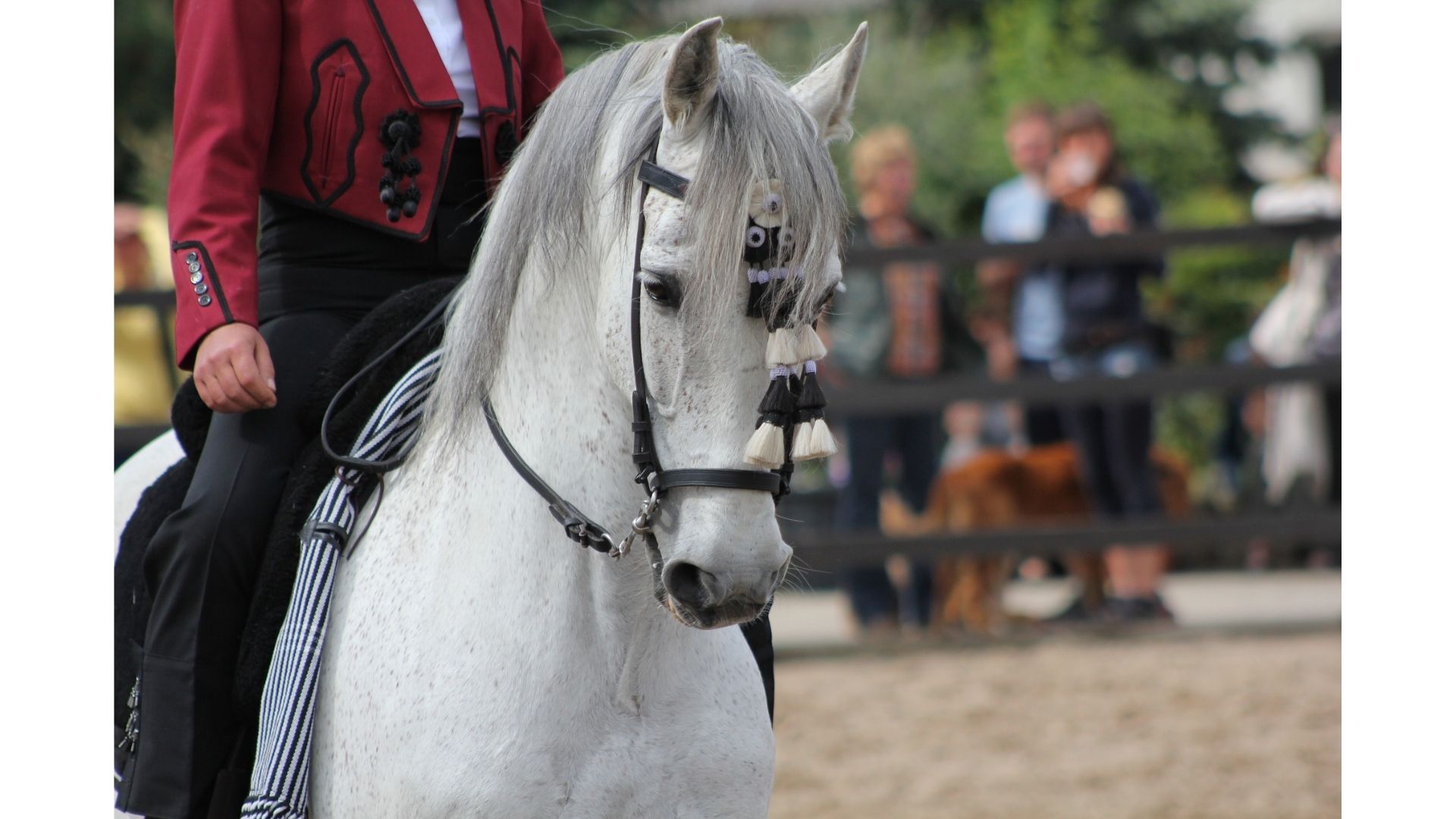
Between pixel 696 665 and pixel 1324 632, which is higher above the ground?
pixel 696 665

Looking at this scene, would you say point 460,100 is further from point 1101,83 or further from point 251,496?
point 1101,83

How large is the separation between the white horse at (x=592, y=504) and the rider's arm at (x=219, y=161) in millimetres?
367

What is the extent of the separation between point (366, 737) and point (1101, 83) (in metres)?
14.8

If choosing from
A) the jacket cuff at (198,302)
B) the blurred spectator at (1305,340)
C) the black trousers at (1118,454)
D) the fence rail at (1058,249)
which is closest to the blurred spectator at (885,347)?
the fence rail at (1058,249)

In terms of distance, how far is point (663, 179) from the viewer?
2.02 m

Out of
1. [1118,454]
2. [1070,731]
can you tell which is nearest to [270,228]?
[1070,731]

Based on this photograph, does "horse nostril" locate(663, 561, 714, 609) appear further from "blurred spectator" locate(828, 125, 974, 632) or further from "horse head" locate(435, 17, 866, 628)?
"blurred spectator" locate(828, 125, 974, 632)

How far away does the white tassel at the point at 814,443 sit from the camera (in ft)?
6.35

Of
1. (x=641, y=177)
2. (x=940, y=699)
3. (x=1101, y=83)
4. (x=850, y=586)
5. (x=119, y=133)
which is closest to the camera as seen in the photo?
(x=641, y=177)

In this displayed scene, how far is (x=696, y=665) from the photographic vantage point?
227cm

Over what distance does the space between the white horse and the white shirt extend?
0.39 metres

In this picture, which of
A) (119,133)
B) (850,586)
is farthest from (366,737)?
(119,133)

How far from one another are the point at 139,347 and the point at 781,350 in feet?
20.3

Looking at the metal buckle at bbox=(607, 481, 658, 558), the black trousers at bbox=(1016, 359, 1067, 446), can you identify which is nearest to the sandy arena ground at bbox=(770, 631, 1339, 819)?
the black trousers at bbox=(1016, 359, 1067, 446)
